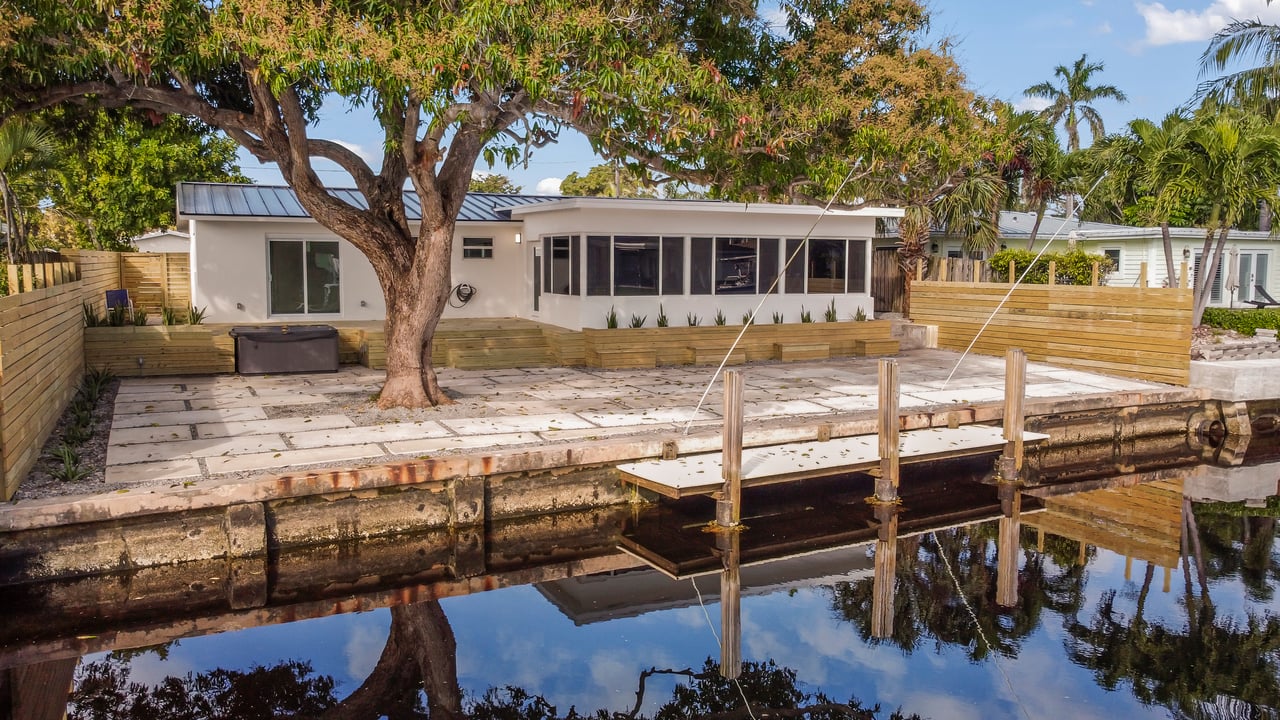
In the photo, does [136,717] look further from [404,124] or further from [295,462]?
[404,124]

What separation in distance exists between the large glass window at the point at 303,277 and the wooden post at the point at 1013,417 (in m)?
11.9

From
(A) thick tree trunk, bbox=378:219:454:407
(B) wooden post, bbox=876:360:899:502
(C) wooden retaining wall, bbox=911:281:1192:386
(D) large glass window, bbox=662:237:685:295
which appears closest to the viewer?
(B) wooden post, bbox=876:360:899:502

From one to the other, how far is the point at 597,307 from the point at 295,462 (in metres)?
8.17

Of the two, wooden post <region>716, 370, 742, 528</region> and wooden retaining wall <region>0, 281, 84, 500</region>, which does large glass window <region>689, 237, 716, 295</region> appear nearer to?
wooden post <region>716, 370, 742, 528</region>

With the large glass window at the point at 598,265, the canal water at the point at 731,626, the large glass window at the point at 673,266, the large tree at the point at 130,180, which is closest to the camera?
the canal water at the point at 731,626

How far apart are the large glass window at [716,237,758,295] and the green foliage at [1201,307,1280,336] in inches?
407

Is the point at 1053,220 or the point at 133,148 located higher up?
the point at 133,148

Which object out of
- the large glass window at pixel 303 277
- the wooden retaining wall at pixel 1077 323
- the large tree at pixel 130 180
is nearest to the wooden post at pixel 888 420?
the wooden retaining wall at pixel 1077 323

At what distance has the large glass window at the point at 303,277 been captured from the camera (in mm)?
17047

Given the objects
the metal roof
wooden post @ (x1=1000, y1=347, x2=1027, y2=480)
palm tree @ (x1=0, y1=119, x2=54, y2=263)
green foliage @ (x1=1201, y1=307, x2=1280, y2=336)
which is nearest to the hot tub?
the metal roof

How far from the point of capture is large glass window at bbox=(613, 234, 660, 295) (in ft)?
53.8

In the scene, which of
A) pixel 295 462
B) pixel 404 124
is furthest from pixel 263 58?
pixel 295 462

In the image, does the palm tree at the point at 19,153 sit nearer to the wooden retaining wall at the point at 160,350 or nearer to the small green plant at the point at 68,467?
the wooden retaining wall at the point at 160,350

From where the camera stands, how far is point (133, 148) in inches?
1089
